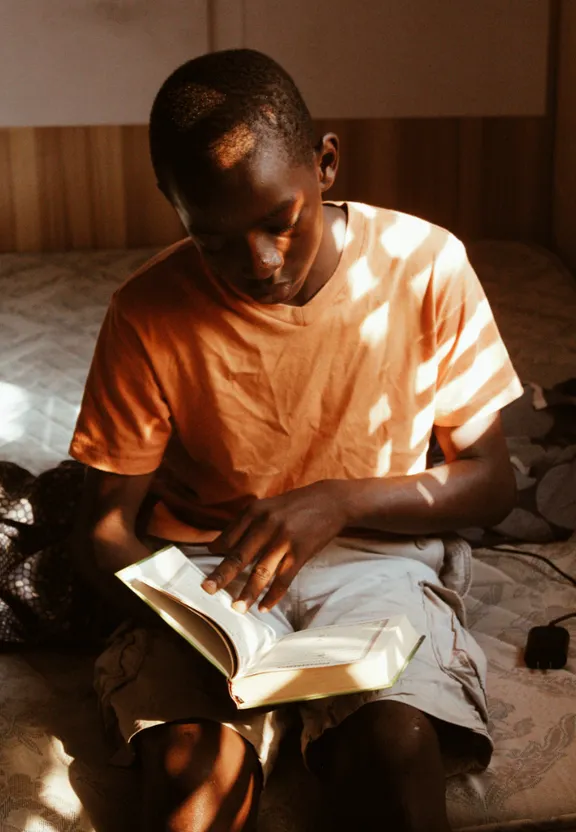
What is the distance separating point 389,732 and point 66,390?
126 cm

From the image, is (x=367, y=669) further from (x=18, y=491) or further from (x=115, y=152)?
(x=115, y=152)

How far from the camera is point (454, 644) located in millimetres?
1181

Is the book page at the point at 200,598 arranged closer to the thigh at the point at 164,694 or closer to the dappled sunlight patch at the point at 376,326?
the thigh at the point at 164,694

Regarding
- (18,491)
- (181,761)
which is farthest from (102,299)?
(181,761)

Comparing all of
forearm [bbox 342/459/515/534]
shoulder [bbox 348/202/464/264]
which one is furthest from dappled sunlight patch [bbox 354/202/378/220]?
forearm [bbox 342/459/515/534]

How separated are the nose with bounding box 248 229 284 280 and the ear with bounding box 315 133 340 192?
0.42ft

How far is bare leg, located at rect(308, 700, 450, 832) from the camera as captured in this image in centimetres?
96

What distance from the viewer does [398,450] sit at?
1.28 metres

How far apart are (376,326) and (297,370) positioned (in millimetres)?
110

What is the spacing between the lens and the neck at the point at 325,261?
1.24m

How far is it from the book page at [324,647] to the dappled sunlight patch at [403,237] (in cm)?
45

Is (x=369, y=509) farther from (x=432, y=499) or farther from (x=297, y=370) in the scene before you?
(x=297, y=370)

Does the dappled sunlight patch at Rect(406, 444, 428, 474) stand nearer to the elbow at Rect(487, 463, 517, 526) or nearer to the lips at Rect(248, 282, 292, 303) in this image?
the elbow at Rect(487, 463, 517, 526)

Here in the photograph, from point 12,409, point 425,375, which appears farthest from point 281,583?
point 12,409
